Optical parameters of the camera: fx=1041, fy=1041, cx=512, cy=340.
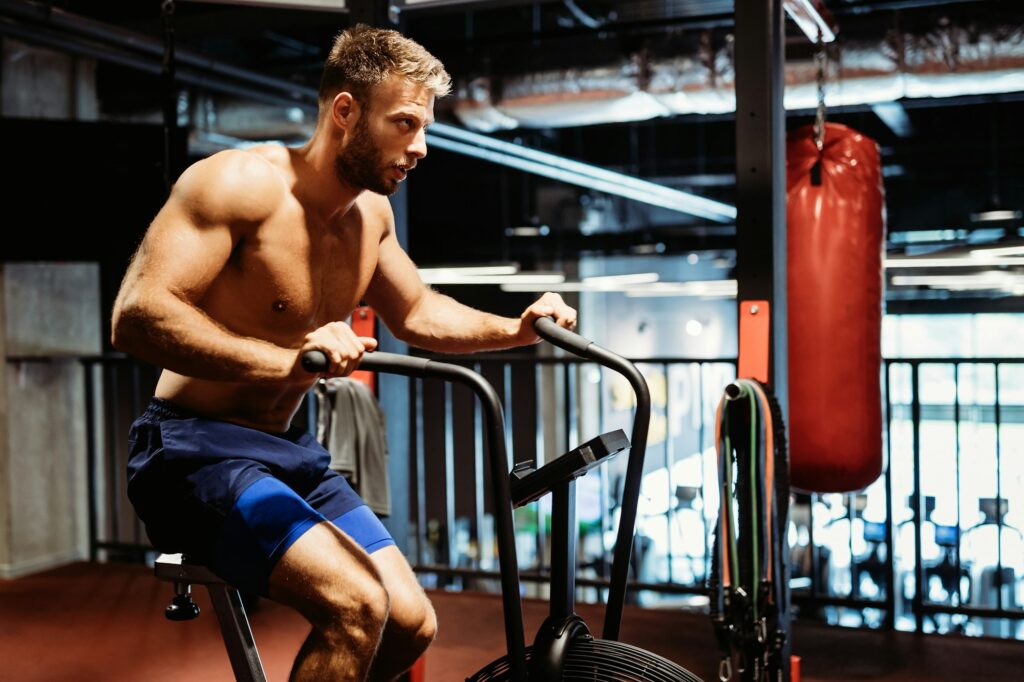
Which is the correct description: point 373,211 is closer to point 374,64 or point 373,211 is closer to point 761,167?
point 374,64

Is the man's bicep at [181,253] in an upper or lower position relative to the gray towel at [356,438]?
upper

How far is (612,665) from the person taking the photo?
184 centimetres

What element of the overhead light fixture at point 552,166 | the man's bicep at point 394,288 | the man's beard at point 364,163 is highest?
the overhead light fixture at point 552,166

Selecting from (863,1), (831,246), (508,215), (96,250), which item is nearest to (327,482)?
(831,246)

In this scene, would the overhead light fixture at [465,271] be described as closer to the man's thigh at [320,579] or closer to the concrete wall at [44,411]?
the concrete wall at [44,411]

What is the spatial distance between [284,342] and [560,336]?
574 mm

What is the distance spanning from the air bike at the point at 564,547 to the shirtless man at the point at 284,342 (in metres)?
0.16

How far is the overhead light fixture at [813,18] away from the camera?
288 cm

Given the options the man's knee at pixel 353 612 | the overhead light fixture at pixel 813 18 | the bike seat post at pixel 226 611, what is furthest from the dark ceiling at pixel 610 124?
the man's knee at pixel 353 612

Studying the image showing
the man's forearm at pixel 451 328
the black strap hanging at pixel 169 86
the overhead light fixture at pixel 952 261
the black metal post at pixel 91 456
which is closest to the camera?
the man's forearm at pixel 451 328

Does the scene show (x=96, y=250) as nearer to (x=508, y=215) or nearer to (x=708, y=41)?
(x=708, y=41)

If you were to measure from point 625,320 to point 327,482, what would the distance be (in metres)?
12.7

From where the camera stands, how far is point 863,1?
6074mm

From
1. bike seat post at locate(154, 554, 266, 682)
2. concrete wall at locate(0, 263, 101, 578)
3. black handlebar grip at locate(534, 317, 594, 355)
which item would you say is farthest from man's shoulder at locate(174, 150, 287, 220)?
concrete wall at locate(0, 263, 101, 578)
